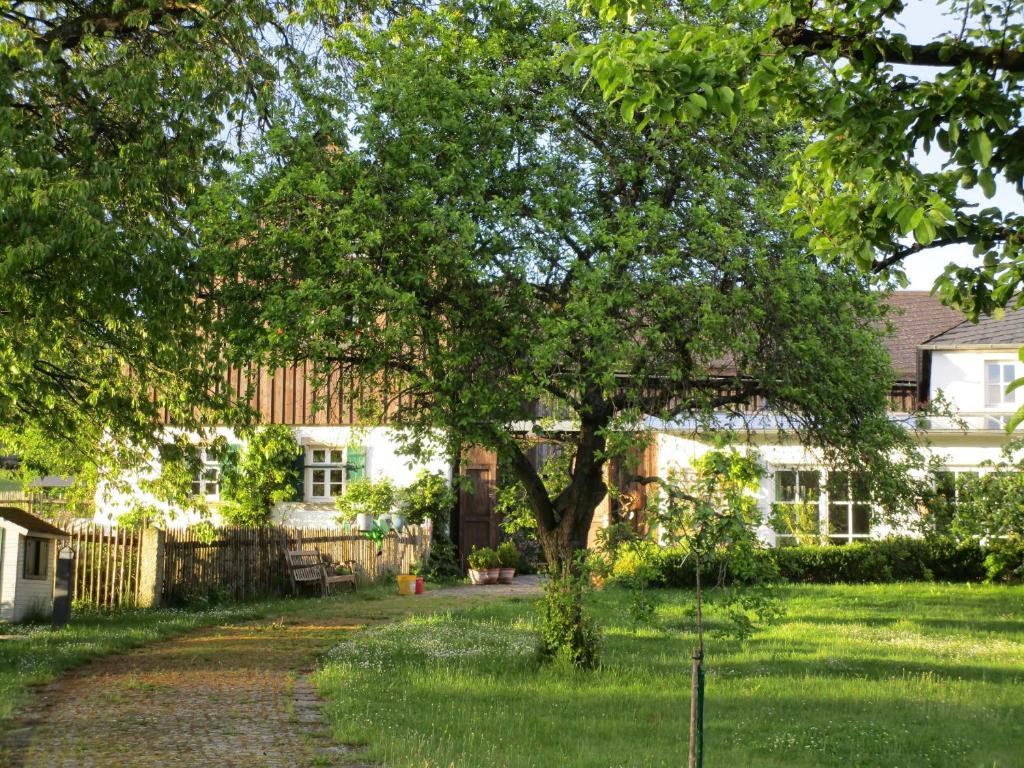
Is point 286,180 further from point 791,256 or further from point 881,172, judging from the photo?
point 881,172

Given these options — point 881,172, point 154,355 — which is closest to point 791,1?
point 881,172

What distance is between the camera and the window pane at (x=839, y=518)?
2698cm

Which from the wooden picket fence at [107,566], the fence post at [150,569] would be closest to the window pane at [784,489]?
the fence post at [150,569]

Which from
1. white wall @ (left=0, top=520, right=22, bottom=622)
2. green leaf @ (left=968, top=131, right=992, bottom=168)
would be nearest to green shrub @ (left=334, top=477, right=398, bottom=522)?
white wall @ (left=0, top=520, right=22, bottom=622)

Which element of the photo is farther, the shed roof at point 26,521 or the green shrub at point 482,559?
the green shrub at point 482,559

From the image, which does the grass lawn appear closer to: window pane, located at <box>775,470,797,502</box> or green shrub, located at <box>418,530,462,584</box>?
green shrub, located at <box>418,530,462,584</box>

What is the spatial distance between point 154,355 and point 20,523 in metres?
3.69

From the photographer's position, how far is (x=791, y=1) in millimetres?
6129

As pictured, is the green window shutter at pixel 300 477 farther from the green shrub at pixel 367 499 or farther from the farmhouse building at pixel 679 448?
the green shrub at pixel 367 499

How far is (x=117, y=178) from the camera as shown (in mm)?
11734

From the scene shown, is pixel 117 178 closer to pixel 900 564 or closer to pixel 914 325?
pixel 900 564

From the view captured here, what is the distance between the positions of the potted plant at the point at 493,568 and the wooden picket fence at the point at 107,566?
30.3ft

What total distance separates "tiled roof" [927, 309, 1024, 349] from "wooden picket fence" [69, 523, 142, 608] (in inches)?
787

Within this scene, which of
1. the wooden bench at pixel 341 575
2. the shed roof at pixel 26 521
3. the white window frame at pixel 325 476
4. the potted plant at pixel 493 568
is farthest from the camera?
the white window frame at pixel 325 476
